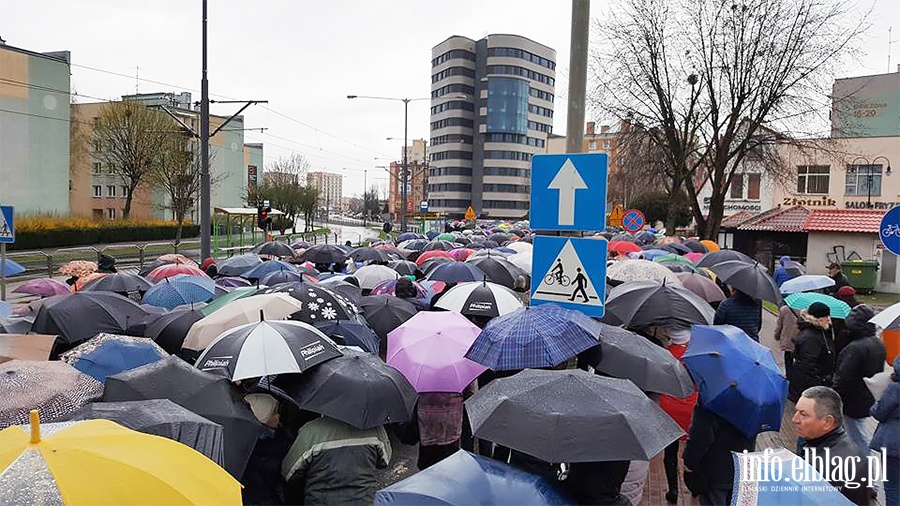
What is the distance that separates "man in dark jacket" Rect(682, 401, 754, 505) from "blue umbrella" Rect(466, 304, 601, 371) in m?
1.07

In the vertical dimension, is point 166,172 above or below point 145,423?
above

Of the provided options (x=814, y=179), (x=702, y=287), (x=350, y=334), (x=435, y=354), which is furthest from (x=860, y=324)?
(x=814, y=179)

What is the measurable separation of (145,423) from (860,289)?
2574 cm

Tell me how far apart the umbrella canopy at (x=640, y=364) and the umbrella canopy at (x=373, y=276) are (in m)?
6.87

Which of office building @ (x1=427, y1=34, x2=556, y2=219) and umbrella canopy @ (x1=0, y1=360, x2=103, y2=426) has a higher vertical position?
office building @ (x1=427, y1=34, x2=556, y2=219)

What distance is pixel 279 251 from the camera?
Result: 1789 cm

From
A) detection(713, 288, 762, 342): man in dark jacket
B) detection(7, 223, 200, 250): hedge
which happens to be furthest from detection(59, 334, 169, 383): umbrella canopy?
detection(7, 223, 200, 250): hedge

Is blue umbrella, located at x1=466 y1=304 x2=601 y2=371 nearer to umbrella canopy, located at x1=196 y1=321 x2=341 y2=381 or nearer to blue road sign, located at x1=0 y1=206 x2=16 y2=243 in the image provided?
umbrella canopy, located at x1=196 y1=321 x2=341 y2=381

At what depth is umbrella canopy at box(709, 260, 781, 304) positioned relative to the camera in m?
9.08

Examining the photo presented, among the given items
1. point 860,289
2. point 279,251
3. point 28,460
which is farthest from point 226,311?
point 860,289

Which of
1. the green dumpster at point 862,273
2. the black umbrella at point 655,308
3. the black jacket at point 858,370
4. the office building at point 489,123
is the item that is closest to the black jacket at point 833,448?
the black jacket at point 858,370

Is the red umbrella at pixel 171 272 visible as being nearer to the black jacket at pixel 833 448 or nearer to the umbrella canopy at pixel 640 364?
the umbrella canopy at pixel 640 364

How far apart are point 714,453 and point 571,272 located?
5.99 feet

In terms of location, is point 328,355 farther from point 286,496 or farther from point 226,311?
point 226,311
